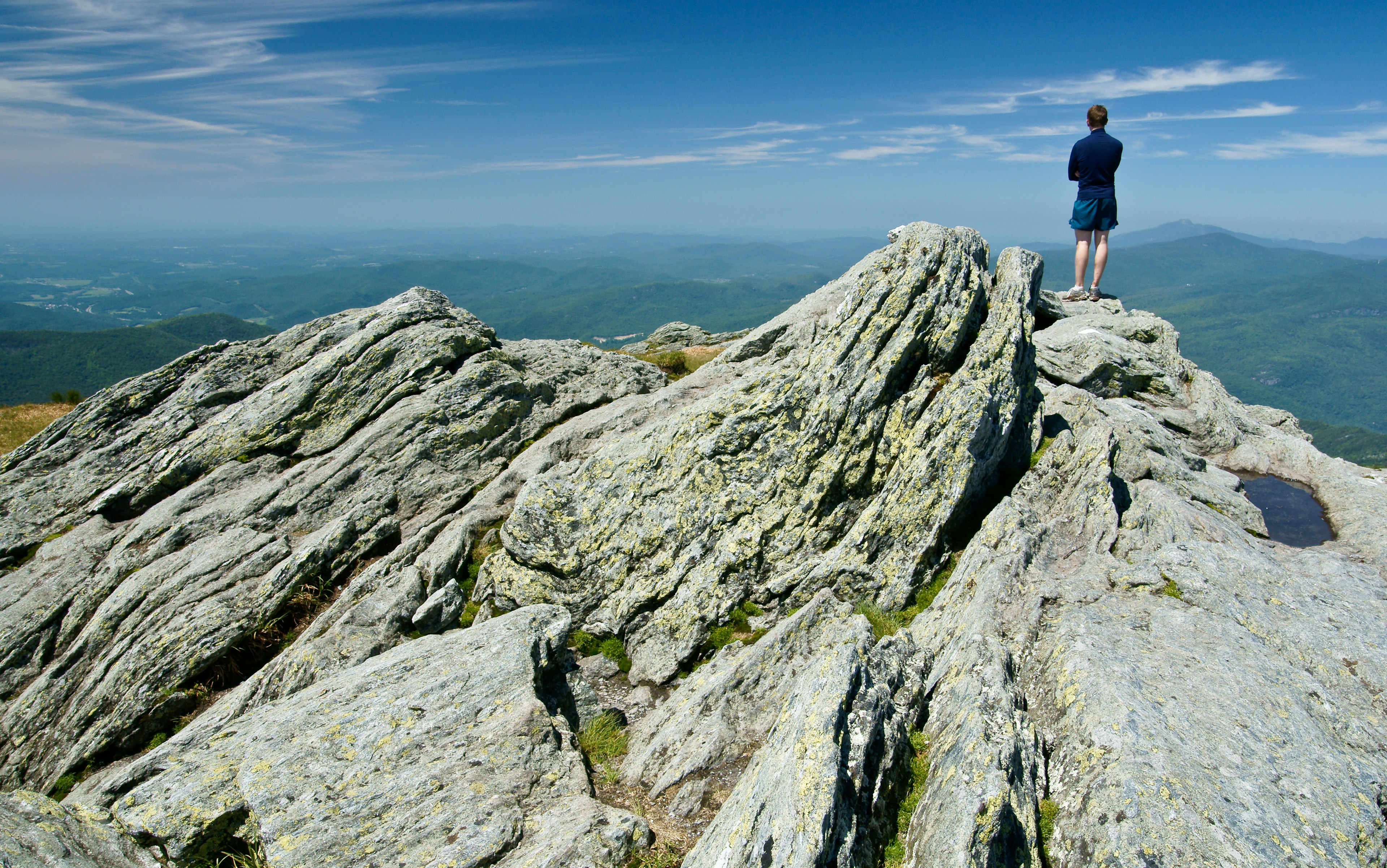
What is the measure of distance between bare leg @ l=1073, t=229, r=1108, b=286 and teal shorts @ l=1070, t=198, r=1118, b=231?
303 mm

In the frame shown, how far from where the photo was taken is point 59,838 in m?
9.20

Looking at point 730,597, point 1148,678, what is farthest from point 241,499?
point 1148,678

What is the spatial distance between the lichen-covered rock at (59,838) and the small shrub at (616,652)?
9234 mm

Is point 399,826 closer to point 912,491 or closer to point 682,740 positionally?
point 682,740

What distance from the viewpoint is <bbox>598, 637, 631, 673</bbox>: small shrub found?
16.1 metres

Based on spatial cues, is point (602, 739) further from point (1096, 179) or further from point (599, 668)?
point (1096, 179)

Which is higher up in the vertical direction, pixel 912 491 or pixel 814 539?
pixel 912 491

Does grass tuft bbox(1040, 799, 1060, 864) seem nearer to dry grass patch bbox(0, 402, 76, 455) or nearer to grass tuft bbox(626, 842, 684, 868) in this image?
grass tuft bbox(626, 842, 684, 868)

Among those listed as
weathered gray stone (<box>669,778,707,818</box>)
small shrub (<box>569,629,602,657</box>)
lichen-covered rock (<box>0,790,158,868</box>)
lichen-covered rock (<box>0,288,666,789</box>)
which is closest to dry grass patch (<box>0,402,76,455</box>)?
lichen-covered rock (<box>0,288,666,789</box>)

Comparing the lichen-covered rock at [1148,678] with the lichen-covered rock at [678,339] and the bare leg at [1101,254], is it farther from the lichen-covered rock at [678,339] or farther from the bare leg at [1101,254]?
the lichen-covered rock at [678,339]

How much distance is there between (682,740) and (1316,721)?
11.5 metres

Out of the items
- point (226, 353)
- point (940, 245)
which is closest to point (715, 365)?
point (940, 245)

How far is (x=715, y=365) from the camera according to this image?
2612 cm

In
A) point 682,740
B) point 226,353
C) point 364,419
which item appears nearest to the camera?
point 682,740
